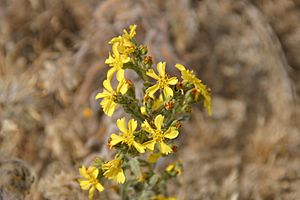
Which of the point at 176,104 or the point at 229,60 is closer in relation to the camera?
the point at 176,104

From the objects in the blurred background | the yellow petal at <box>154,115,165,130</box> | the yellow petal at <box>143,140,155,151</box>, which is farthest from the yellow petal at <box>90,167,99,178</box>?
the blurred background

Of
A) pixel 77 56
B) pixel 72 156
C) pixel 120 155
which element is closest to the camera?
pixel 120 155

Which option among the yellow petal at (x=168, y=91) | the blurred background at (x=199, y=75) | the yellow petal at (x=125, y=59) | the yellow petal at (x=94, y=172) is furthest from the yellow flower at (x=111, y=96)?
the blurred background at (x=199, y=75)

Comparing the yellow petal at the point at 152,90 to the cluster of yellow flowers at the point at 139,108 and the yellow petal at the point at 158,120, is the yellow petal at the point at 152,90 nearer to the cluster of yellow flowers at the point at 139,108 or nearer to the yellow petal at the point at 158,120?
the cluster of yellow flowers at the point at 139,108

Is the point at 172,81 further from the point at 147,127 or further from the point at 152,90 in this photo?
the point at 147,127

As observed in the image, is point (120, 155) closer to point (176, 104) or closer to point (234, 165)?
point (176, 104)

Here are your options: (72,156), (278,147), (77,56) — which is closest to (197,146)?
(278,147)
